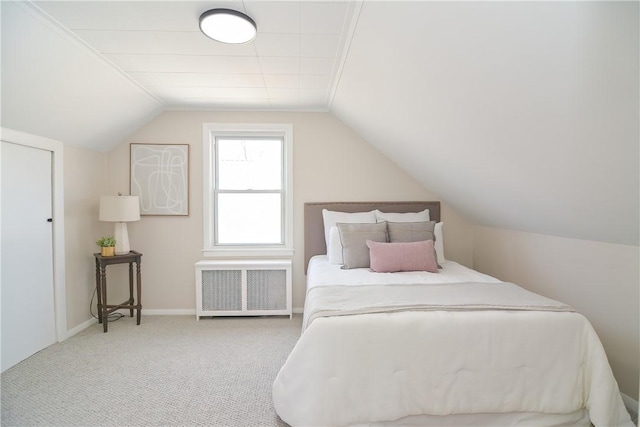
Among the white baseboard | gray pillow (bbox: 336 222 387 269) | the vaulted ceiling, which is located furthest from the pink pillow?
the white baseboard

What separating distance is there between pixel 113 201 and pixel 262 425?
253cm

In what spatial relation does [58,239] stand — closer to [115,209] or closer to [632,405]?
[115,209]

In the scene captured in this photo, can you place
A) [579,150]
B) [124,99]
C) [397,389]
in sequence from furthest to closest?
[124,99]
[397,389]
[579,150]

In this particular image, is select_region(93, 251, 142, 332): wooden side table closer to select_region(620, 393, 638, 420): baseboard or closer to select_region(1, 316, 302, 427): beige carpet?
select_region(1, 316, 302, 427): beige carpet

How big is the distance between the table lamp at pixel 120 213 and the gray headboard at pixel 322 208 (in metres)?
1.78

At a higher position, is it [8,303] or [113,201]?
[113,201]

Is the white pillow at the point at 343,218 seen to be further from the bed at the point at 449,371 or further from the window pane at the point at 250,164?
the bed at the point at 449,371

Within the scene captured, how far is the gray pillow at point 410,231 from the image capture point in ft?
9.97

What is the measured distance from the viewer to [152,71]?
2607mm

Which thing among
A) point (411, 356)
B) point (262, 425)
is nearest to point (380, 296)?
point (411, 356)

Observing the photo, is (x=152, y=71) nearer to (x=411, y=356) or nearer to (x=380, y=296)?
(x=380, y=296)

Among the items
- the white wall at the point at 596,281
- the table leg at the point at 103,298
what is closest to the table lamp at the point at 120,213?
the table leg at the point at 103,298

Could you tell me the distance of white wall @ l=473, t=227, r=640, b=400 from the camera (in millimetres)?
1890

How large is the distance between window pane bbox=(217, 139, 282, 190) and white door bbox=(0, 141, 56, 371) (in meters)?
1.59
